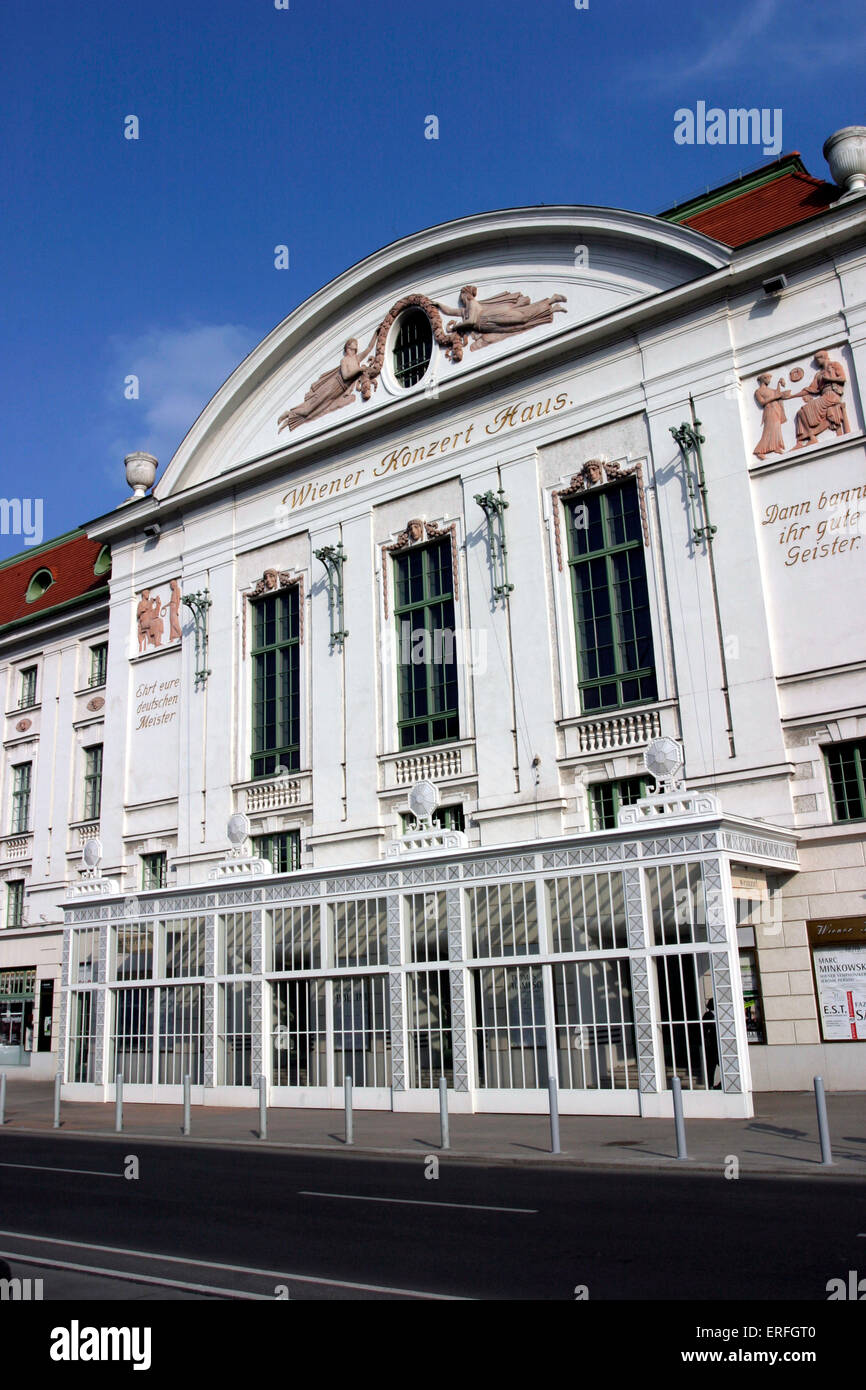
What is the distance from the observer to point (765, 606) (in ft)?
75.5

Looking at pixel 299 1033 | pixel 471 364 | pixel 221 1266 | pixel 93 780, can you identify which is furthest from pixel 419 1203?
pixel 93 780

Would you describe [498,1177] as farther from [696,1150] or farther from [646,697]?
[646,697]

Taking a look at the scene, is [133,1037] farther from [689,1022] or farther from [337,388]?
[337,388]

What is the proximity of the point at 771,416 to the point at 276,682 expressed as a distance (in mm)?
14639

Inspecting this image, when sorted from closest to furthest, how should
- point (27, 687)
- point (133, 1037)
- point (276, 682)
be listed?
point (133, 1037)
point (276, 682)
point (27, 687)

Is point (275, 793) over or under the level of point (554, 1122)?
over

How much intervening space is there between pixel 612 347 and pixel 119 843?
2000 centimetres

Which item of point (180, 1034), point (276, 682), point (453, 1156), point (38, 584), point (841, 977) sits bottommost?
point (453, 1156)

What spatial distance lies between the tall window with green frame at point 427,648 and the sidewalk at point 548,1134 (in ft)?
30.2

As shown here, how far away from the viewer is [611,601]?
83.7 feet

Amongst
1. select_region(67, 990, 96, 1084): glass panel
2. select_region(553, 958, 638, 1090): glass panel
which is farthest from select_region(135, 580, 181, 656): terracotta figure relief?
select_region(553, 958, 638, 1090): glass panel

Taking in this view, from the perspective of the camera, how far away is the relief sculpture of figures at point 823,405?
Answer: 22969 mm
